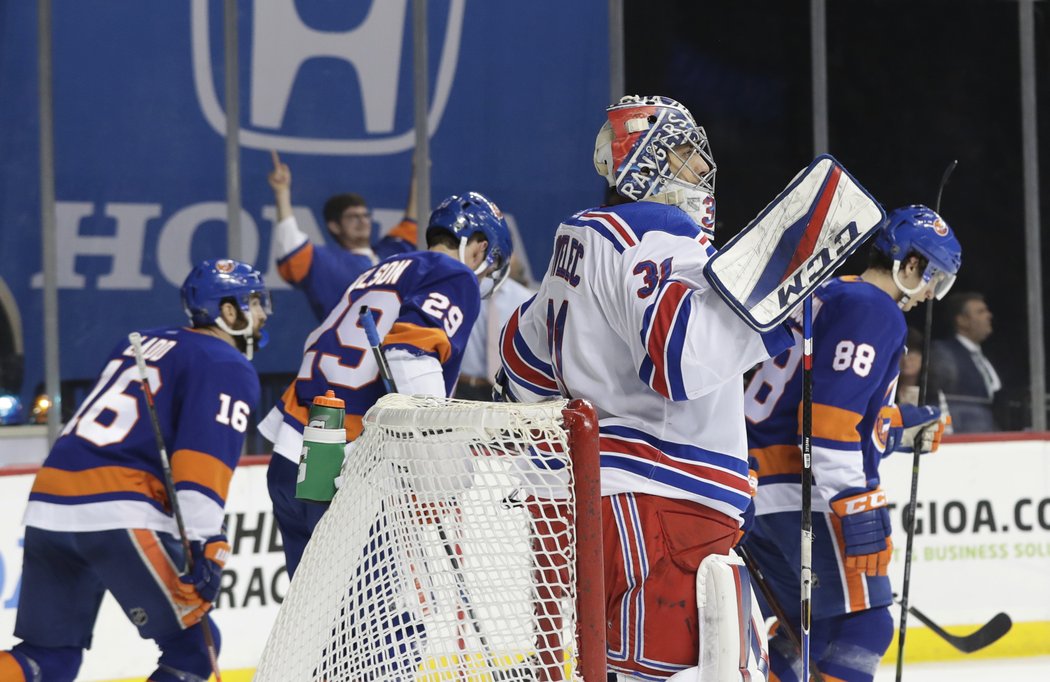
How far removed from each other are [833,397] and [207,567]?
1521 mm

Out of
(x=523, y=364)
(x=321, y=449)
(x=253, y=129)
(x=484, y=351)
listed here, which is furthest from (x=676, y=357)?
(x=253, y=129)

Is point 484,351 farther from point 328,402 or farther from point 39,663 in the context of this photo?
point 328,402

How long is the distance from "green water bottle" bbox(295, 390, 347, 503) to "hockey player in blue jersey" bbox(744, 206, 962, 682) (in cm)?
113

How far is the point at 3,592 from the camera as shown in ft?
15.5

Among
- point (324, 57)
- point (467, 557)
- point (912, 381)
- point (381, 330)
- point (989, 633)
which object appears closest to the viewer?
point (467, 557)

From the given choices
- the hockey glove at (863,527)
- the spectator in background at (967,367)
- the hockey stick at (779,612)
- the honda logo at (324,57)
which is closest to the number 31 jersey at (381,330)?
the hockey stick at (779,612)

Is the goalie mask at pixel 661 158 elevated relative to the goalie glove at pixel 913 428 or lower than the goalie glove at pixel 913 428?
elevated

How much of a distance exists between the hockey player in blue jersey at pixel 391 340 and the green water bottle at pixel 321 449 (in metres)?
0.70

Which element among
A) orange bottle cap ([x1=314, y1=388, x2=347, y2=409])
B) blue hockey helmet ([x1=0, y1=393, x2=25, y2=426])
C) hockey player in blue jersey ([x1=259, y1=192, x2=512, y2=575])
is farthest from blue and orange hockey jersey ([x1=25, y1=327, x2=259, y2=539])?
blue hockey helmet ([x1=0, y1=393, x2=25, y2=426])

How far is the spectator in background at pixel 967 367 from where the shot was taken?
6.72 metres

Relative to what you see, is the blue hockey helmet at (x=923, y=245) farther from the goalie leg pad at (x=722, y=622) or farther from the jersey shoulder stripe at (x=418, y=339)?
the goalie leg pad at (x=722, y=622)

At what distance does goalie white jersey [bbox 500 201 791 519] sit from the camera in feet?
7.00

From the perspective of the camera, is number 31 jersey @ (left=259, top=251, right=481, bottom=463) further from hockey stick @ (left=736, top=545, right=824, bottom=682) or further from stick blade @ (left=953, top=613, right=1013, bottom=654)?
stick blade @ (left=953, top=613, right=1013, bottom=654)

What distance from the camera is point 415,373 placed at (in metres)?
3.42
